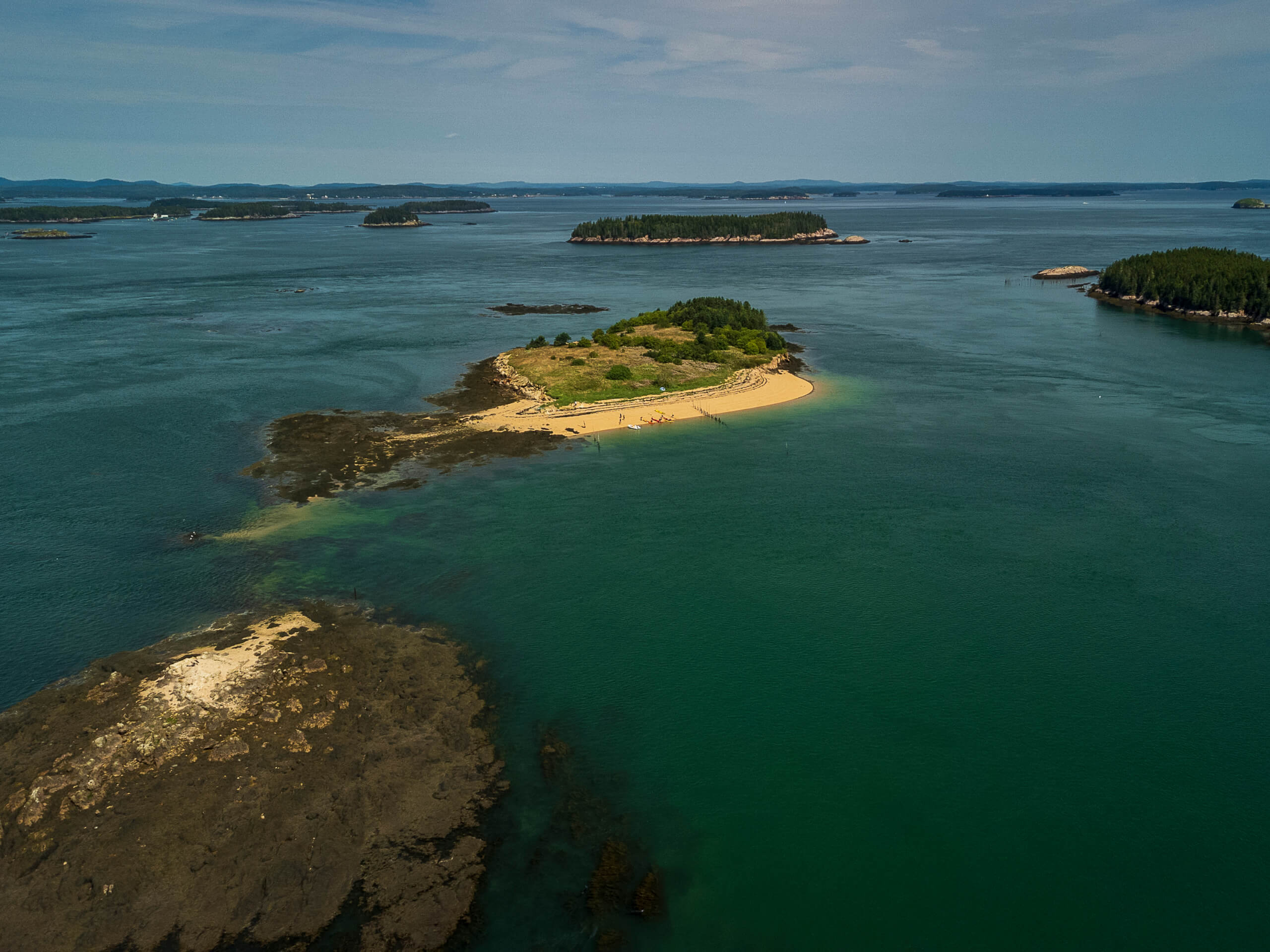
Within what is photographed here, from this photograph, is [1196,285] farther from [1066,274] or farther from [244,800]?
[244,800]

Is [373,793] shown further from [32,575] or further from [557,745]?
[32,575]

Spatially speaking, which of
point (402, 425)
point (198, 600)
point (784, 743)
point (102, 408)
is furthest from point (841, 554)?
point (102, 408)

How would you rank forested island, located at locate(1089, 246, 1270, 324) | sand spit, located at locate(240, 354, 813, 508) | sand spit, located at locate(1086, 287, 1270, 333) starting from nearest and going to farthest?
sand spit, located at locate(240, 354, 813, 508) → sand spit, located at locate(1086, 287, 1270, 333) → forested island, located at locate(1089, 246, 1270, 324)

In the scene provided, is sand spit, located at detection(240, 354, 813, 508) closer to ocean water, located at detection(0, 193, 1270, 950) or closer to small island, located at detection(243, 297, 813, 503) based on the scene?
small island, located at detection(243, 297, 813, 503)

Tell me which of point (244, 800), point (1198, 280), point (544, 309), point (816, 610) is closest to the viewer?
point (244, 800)

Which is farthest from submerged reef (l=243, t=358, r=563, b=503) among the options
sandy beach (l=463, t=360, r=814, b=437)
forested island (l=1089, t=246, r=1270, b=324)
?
forested island (l=1089, t=246, r=1270, b=324)

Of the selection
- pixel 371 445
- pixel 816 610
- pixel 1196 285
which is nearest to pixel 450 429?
pixel 371 445

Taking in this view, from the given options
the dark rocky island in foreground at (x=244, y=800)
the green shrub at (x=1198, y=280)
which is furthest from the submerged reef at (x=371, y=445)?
the green shrub at (x=1198, y=280)
